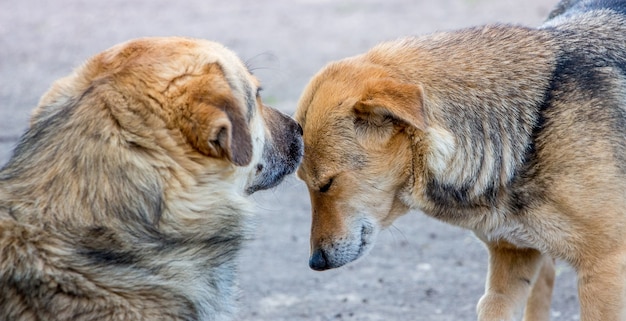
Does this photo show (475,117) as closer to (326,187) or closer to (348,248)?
(326,187)

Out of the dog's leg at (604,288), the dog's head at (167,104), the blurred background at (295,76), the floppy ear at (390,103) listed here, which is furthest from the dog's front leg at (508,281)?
the dog's head at (167,104)

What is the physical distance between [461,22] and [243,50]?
272 centimetres

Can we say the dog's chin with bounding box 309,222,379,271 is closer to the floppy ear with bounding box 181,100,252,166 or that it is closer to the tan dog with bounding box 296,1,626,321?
the tan dog with bounding box 296,1,626,321

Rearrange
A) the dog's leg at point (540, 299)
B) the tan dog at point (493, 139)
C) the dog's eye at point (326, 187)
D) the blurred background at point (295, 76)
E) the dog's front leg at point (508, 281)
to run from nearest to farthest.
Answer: the tan dog at point (493, 139), the dog's eye at point (326, 187), the dog's front leg at point (508, 281), the dog's leg at point (540, 299), the blurred background at point (295, 76)

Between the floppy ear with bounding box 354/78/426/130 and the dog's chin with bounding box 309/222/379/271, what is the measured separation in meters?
0.63

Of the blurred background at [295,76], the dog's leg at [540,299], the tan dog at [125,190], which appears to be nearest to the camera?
the tan dog at [125,190]

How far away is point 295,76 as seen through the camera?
1097 cm

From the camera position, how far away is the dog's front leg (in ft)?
17.2

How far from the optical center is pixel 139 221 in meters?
3.43

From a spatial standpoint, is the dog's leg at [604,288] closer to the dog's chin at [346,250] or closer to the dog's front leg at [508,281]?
the dog's front leg at [508,281]

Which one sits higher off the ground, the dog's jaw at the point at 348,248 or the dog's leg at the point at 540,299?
the dog's jaw at the point at 348,248

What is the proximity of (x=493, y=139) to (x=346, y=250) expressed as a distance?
955 mm

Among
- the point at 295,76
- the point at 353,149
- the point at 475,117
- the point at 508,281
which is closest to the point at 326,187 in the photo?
the point at 353,149

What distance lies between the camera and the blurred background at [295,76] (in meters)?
6.12
